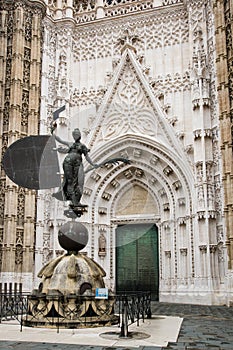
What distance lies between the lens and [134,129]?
22188 mm

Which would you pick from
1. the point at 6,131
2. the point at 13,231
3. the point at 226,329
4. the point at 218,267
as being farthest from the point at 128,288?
the point at 226,329

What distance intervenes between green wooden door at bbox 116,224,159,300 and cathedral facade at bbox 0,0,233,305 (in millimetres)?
55

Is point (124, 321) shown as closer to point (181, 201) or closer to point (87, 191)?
point (181, 201)

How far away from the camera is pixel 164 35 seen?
23562 millimetres

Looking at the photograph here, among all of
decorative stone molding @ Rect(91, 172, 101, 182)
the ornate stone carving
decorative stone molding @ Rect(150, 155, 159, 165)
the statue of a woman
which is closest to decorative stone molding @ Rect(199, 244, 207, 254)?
decorative stone molding @ Rect(150, 155, 159, 165)

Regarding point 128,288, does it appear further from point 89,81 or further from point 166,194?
point 89,81

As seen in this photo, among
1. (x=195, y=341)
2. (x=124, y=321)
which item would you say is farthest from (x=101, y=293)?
(x=195, y=341)

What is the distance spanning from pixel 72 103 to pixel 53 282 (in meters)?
15.3

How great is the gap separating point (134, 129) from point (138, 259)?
7.08 m

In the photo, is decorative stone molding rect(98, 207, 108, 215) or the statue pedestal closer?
the statue pedestal

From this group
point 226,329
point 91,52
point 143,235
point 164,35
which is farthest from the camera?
point 91,52

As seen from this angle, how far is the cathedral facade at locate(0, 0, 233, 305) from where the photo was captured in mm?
19500

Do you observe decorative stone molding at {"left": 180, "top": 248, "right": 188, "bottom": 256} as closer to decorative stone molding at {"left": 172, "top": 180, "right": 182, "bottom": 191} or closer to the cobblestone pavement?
decorative stone molding at {"left": 172, "top": 180, "right": 182, "bottom": 191}

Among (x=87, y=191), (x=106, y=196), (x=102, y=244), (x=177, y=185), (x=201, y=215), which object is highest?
(x=177, y=185)
